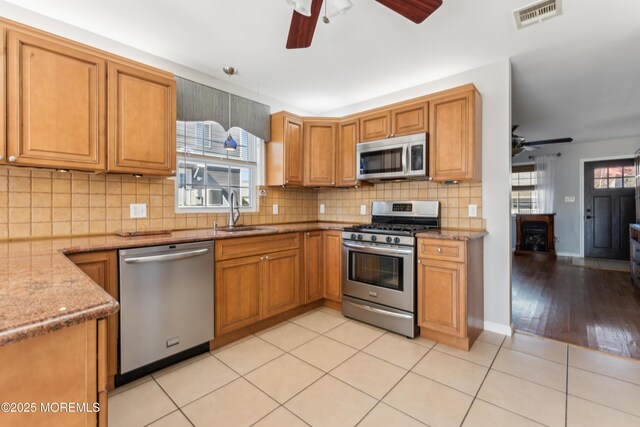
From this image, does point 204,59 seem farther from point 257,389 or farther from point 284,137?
point 257,389

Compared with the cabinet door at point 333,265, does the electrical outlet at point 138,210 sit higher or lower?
higher

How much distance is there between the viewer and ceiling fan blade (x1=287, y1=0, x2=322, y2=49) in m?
1.64

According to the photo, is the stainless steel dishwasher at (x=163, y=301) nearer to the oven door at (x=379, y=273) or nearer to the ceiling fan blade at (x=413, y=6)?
the oven door at (x=379, y=273)

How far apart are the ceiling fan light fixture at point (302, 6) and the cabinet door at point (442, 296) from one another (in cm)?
202

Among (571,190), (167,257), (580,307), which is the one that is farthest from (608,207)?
(167,257)

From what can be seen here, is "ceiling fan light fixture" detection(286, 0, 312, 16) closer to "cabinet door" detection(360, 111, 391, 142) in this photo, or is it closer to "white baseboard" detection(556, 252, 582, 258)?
"cabinet door" detection(360, 111, 391, 142)

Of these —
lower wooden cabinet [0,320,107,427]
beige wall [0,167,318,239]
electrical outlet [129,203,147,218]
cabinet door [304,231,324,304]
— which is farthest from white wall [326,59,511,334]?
electrical outlet [129,203,147,218]

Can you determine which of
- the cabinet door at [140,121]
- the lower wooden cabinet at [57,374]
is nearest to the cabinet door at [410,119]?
the cabinet door at [140,121]

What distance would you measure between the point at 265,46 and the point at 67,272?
2239 mm

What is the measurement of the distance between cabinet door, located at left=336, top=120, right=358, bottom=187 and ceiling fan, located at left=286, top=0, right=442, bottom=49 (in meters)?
1.58

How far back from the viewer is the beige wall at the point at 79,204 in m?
2.03

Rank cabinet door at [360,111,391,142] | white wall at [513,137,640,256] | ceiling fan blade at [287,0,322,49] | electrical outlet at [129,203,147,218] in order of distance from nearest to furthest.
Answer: ceiling fan blade at [287,0,322,49] < electrical outlet at [129,203,147,218] < cabinet door at [360,111,391,142] < white wall at [513,137,640,256]

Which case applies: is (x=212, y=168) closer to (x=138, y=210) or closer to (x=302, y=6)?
(x=138, y=210)

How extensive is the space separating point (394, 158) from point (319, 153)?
944mm
